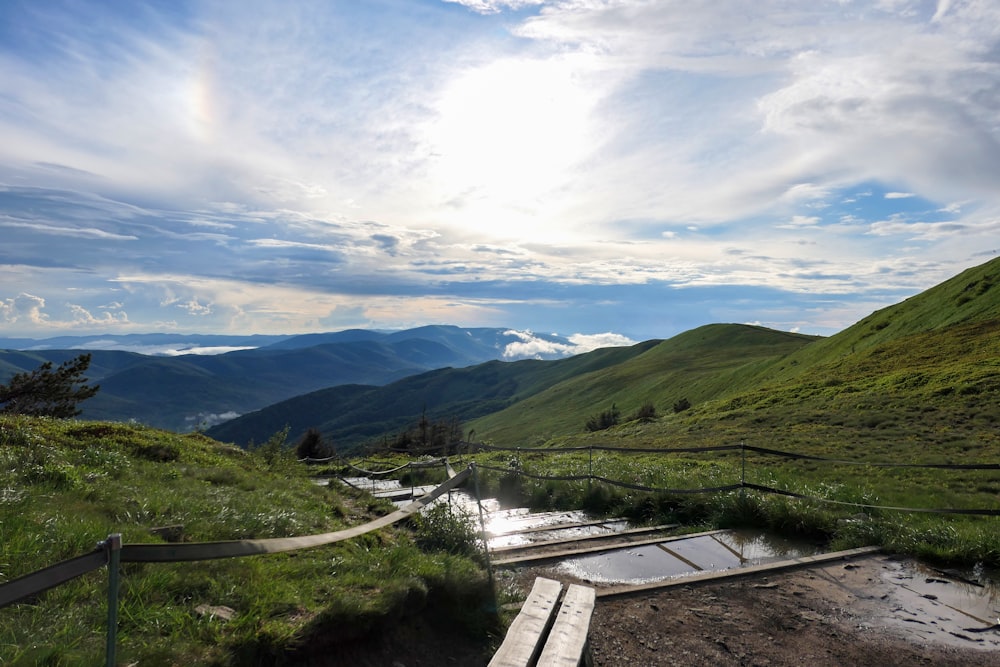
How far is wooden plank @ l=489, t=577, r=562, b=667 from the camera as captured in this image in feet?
13.7

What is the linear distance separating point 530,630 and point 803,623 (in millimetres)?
3327

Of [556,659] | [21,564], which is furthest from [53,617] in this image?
[556,659]

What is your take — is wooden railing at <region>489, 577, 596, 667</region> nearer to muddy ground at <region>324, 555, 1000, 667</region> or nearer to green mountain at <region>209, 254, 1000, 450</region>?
muddy ground at <region>324, 555, 1000, 667</region>

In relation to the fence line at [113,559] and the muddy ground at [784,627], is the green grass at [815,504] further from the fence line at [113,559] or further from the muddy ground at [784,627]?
the fence line at [113,559]

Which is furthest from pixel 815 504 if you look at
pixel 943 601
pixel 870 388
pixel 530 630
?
pixel 870 388

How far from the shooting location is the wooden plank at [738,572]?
655 cm

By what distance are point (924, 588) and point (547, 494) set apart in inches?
298

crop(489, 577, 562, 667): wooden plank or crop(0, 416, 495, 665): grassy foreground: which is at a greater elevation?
crop(0, 416, 495, 665): grassy foreground

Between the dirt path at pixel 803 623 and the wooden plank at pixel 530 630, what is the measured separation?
0.75m

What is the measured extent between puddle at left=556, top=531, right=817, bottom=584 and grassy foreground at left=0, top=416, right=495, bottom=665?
6.36ft

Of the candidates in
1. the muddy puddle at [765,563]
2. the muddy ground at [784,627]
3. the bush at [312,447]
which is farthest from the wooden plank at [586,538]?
the bush at [312,447]

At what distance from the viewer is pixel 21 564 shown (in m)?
4.41

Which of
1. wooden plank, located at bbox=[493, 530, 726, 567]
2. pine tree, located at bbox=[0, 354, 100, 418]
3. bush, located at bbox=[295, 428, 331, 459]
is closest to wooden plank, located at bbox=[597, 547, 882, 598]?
wooden plank, located at bbox=[493, 530, 726, 567]

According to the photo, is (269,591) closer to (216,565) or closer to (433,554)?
(216,565)
